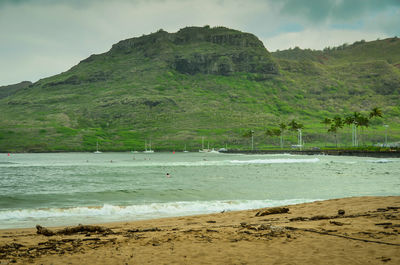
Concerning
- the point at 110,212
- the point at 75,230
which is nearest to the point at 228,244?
the point at 75,230

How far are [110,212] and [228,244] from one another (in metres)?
13.0

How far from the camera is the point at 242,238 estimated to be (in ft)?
36.3

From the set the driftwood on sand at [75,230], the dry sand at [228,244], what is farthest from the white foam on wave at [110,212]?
the dry sand at [228,244]

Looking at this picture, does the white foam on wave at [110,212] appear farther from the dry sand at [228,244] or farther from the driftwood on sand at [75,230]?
the dry sand at [228,244]

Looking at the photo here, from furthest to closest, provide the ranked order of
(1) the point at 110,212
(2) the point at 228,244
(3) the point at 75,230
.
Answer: (1) the point at 110,212 < (3) the point at 75,230 < (2) the point at 228,244

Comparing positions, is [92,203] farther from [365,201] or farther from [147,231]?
[365,201]

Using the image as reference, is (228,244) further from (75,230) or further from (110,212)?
(110,212)

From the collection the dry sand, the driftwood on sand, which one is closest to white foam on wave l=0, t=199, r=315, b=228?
the driftwood on sand

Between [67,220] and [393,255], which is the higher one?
[393,255]

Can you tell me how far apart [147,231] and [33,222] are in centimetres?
846

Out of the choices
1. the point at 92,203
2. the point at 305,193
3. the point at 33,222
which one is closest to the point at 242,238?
the point at 33,222

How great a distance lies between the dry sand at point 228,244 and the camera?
8867 mm

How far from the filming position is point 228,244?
1042 cm

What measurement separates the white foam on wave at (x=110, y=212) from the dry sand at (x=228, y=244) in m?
4.71
